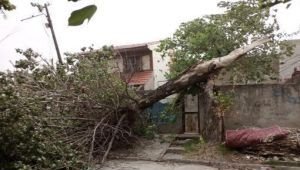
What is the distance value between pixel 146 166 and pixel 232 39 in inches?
278

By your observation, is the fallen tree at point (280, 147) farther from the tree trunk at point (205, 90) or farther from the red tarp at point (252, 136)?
the tree trunk at point (205, 90)

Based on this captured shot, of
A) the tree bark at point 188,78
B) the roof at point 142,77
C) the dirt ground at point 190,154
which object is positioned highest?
the roof at point 142,77

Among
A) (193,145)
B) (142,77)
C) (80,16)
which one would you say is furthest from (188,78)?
(80,16)

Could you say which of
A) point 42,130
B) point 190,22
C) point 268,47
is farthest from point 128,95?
point 268,47

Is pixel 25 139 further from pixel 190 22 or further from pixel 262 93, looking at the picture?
pixel 190 22

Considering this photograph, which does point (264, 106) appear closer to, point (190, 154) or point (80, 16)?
point (190, 154)

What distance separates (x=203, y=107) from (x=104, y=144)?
362 cm

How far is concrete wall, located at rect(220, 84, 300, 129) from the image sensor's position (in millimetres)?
12211

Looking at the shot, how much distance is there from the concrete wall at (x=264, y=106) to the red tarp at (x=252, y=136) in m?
1.77

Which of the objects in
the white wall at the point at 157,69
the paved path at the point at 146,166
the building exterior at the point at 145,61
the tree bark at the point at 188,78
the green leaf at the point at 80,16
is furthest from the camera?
the white wall at the point at 157,69

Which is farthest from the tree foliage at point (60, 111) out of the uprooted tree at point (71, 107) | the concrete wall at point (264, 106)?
the concrete wall at point (264, 106)

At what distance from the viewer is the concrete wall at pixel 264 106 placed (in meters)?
12.2

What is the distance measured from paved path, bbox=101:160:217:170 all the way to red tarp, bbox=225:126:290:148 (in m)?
1.27

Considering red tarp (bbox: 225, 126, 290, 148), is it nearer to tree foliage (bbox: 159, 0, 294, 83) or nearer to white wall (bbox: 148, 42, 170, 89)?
tree foliage (bbox: 159, 0, 294, 83)
